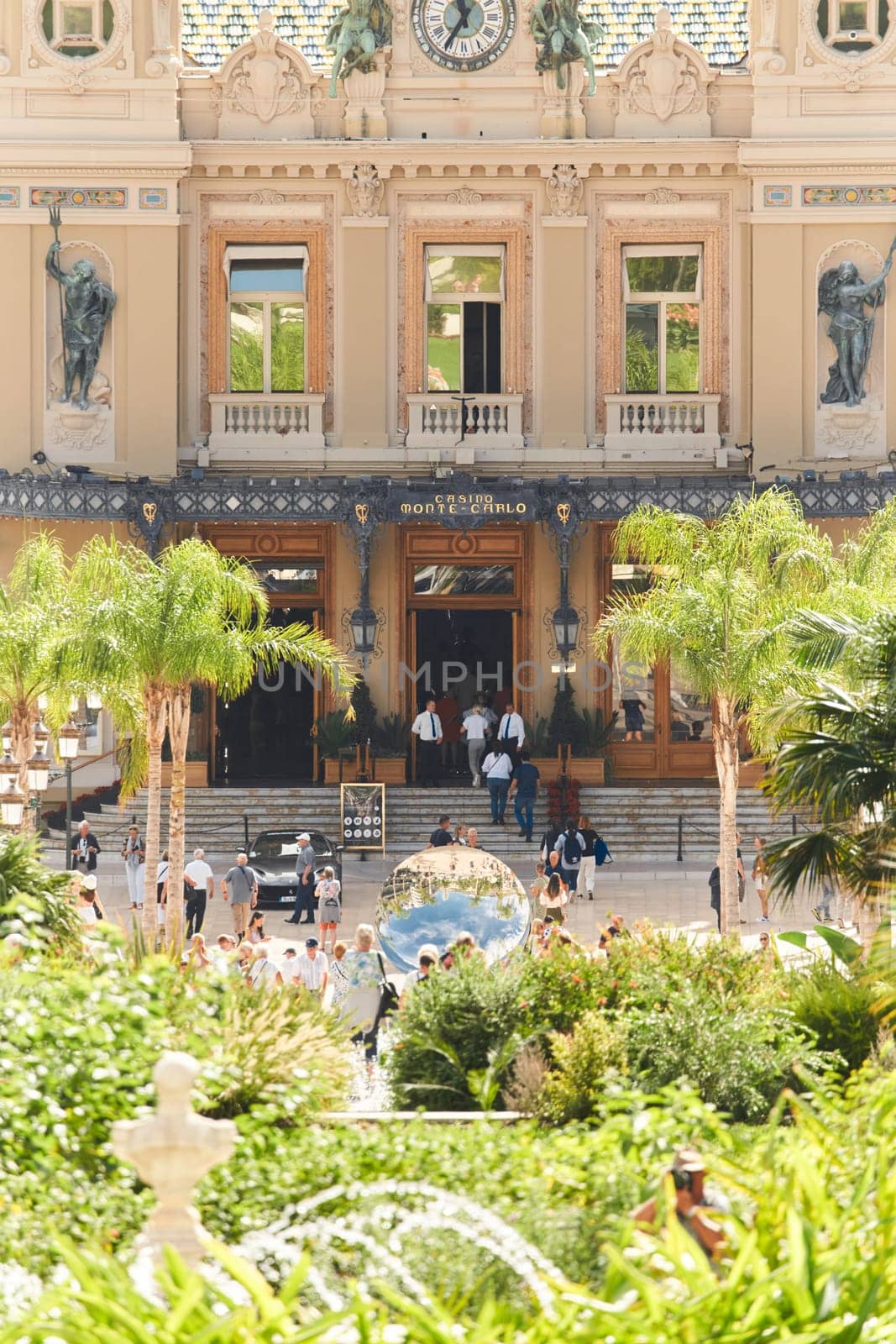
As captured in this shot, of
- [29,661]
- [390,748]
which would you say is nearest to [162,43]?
[390,748]

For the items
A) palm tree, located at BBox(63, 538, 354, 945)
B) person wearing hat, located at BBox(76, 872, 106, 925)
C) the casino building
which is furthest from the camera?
the casino building

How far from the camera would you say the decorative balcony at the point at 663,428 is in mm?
33062

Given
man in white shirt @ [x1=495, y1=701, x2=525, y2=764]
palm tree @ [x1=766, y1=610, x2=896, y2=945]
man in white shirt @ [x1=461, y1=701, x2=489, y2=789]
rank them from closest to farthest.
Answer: palm tree @ [x1=766, y1=610, x2=896, y2=945]
man in white shirt @ [x1=495, y1=701, x2=525, y2=764]
man in white shirt @ [x1=461, y1=701, x2=489, y2=789]

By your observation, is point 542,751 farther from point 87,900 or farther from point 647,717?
point 87,900

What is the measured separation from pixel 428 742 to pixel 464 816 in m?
2.91

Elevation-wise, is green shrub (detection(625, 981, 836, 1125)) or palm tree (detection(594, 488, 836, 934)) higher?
palm tree (detection(594, 488, 836, 934))

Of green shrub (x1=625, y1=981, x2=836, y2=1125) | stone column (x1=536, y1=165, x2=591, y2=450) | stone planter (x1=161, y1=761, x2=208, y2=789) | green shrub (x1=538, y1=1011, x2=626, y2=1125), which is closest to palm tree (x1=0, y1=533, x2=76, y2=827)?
stone planter (x1=161, y1=761, x2=208, y2=789)

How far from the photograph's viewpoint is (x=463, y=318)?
33688mm

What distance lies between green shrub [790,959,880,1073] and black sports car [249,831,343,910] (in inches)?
515

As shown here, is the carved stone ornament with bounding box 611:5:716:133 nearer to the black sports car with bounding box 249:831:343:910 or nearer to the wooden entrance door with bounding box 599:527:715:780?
the wooden entrance door with bounding box 599:527:715:780

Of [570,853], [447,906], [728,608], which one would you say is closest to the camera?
[447,906]

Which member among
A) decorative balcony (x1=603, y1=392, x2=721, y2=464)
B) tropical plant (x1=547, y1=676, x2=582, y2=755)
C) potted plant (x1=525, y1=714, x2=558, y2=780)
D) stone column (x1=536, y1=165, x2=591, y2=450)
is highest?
stone column (x1=536, y1=165, x2=591, y2=450)

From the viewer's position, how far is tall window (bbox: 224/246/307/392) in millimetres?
33531

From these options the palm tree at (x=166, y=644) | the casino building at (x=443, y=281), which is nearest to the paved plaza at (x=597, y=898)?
the palm tree at (x=166, y=644)
